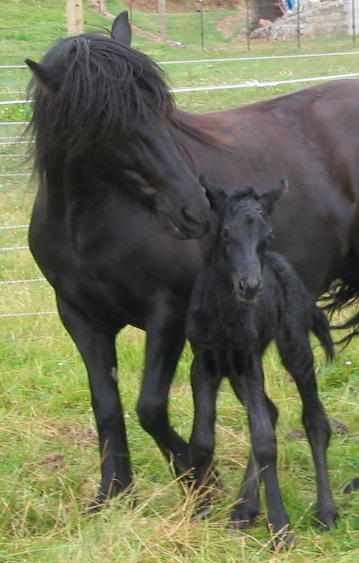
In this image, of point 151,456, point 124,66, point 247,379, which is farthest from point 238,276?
point 151,456

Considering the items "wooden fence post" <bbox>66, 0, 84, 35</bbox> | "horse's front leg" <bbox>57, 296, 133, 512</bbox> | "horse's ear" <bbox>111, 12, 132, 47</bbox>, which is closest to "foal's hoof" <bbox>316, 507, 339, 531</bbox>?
"horse's front leg" <bbox>57, 296, 133, 512</bbox>

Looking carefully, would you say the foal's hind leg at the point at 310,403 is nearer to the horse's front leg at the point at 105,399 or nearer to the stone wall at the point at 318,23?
the horse's front leg at the point at 105,399

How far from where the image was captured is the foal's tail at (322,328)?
4625mm

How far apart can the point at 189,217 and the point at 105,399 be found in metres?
1.04

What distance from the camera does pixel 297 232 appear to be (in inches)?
193

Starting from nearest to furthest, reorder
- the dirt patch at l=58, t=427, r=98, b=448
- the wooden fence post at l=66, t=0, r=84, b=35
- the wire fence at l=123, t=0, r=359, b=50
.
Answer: the dirt patch at l=58, t=427, r=98, b=448
the wooden fence post at l=66, t=0, r=84, b=35
the wire fence at l=123, t=0, r=359, b=50

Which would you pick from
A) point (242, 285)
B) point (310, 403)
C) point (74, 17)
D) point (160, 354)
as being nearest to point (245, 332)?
point (242, 285)

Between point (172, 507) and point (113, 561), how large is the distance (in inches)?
27.3

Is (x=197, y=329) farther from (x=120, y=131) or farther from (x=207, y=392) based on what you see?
(x=120, y=131)

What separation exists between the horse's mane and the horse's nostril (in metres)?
0.40

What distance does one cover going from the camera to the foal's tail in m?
4.62

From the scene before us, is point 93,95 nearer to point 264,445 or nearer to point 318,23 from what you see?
point 264,445

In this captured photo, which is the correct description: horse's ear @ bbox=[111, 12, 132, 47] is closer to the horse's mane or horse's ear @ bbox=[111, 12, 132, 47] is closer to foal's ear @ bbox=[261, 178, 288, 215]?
the horse's mane

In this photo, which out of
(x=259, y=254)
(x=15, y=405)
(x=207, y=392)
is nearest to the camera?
(x=259, y=254)
